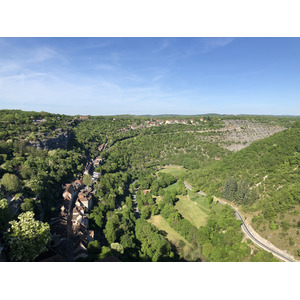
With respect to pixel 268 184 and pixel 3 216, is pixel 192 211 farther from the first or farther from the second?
pixel 3 216

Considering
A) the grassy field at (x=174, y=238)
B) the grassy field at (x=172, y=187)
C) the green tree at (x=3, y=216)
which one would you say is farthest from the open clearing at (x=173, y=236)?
the green tree at (x=3, y=216)

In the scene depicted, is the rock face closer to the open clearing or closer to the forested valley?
the forested valley

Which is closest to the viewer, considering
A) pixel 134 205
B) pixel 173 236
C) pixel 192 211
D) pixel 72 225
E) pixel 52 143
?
pixel 72 225

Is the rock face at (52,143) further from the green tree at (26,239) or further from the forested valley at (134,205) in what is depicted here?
the green tree at (26,239)

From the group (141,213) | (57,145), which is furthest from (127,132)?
(141,213)

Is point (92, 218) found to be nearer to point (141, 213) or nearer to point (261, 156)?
point (141, 213)

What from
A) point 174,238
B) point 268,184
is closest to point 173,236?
point 174,238
